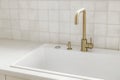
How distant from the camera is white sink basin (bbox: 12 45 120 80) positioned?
53.6 inches

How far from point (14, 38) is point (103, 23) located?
85cm

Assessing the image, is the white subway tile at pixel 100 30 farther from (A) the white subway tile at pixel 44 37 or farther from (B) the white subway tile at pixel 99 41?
(A) the white subway tile at pixel 44 37

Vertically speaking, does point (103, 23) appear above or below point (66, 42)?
above

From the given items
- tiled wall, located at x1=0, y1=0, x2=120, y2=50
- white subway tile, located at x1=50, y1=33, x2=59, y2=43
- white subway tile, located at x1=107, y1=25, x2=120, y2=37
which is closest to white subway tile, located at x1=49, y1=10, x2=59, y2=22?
tiled wall, located at x1=0, y1=0, x2=120, y2=50

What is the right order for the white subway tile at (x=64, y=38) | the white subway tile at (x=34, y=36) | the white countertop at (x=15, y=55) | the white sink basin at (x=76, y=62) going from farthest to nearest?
1. the white subway tile at (x=34, y=36)
2. the white subway tile at (x=64, y=38)
3. the white sink basin at (x=76, y=62)
4. the white countertop at (x=15, y=55)

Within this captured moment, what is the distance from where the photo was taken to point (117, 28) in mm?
1409

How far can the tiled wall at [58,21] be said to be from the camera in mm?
1423

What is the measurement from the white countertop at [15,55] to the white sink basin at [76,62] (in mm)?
89

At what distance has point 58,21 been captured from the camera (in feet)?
5.16

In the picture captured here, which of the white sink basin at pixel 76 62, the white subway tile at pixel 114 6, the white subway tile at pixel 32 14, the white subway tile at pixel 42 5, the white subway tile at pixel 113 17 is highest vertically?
the white subway tile at pixel 42 5

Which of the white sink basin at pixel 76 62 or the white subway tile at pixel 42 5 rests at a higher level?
the white subway tile at pixel 42 5

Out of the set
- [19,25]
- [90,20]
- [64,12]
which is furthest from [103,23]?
[19,25]

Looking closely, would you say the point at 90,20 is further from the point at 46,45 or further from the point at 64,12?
the point at 46,45

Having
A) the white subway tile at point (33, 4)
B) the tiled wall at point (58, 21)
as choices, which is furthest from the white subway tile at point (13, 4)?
the white subway tile at point (33, 4)
